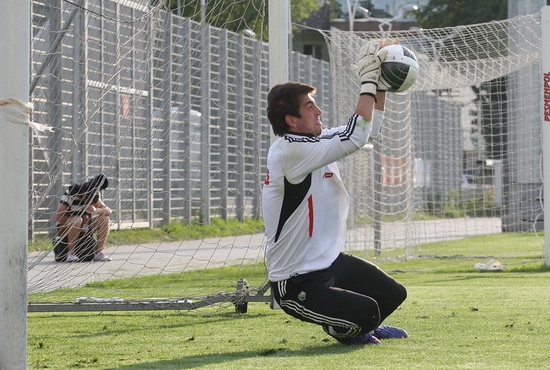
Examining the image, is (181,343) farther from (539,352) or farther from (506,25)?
(506,25)

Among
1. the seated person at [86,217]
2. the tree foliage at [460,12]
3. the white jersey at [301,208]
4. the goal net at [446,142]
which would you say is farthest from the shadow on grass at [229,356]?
the tree foliage at [460,12]

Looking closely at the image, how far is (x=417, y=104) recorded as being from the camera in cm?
2022

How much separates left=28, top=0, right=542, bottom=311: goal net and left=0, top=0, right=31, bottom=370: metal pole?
10.2ft

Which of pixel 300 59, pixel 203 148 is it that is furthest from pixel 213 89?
pixel 300 59

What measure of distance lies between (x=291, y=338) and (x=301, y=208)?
0.90 meters

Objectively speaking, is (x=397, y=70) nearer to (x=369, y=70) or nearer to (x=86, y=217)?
(x=369, y=70)

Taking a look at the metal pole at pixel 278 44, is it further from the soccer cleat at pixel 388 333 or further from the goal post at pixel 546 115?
the goal post at pixel 546 115

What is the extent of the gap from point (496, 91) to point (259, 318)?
15586mm

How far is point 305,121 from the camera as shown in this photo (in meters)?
6.26

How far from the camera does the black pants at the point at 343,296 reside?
6008mm

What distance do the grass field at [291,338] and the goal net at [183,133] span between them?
347mm

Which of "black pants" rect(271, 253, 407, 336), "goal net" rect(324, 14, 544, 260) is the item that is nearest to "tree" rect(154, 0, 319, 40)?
"black pants" rect(271, 253, 407, 336)

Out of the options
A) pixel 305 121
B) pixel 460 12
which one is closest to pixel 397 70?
pixel 305 121

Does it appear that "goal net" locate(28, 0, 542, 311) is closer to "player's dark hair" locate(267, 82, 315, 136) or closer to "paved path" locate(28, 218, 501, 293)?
"paved path" locate(28, 218, 501, 293)
